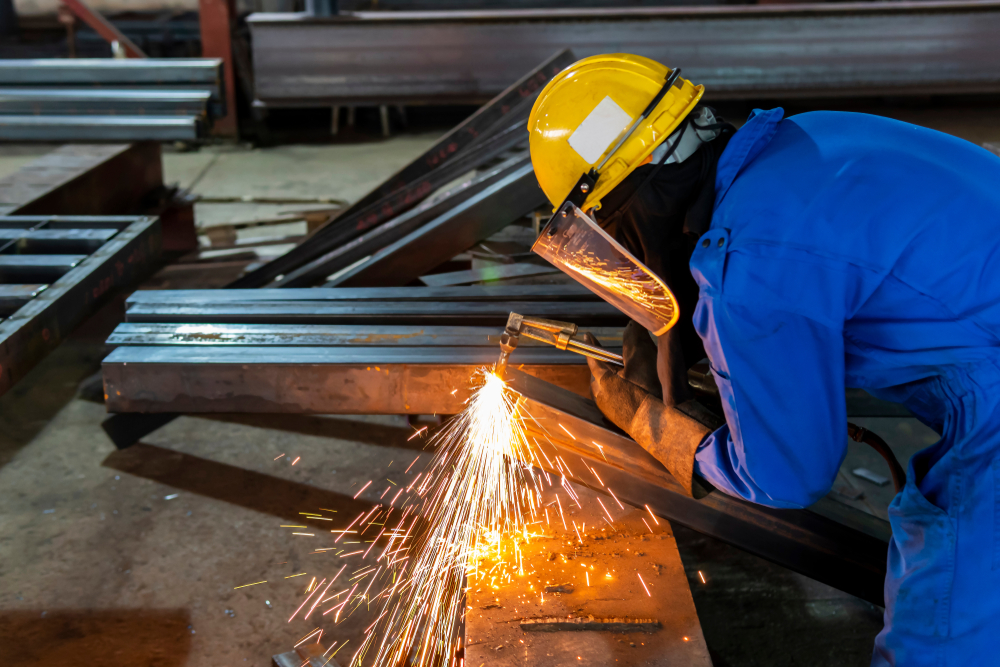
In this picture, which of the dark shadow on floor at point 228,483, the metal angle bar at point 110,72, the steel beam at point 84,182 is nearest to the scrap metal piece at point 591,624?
the dark shadow on floor at point 228,483

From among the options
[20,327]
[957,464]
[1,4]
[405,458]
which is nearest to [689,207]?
[957,464]

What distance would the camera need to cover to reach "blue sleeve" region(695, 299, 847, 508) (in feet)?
3.81

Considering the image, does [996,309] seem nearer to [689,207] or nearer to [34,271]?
[689,207]

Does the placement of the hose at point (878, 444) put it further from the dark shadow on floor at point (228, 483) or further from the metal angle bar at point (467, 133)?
the metal angle bar at point (467, 133)

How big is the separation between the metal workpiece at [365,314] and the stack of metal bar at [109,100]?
98.7 inches

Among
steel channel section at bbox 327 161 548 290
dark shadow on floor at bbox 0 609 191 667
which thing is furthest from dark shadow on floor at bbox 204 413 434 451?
dark shadow on floor at bbox 0 609 191 667

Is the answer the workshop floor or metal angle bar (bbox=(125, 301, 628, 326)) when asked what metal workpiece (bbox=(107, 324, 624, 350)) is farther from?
the workshop floor

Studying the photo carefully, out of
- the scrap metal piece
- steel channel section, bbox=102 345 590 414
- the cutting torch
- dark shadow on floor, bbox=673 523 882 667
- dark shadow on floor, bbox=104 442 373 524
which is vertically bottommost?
dark shadow on floor, bbox=104 442 373 524

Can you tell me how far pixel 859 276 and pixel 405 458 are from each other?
190 cm

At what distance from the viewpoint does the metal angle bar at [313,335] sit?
2211 millimetres

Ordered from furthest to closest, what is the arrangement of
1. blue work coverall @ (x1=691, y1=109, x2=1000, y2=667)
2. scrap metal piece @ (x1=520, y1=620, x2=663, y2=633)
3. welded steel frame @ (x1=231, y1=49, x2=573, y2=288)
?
welded steel frame @ (x1=231, y1=49, x2=573, y2=288) < scrap metal piece @ (x1=520, y1=620, x2=663, y2=633) < blue work coverall @ (x1=691, y1=109, x2=1000, y2=667)

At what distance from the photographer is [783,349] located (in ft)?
3.81

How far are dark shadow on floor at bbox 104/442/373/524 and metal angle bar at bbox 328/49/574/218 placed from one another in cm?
163

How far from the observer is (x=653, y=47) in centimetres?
548
